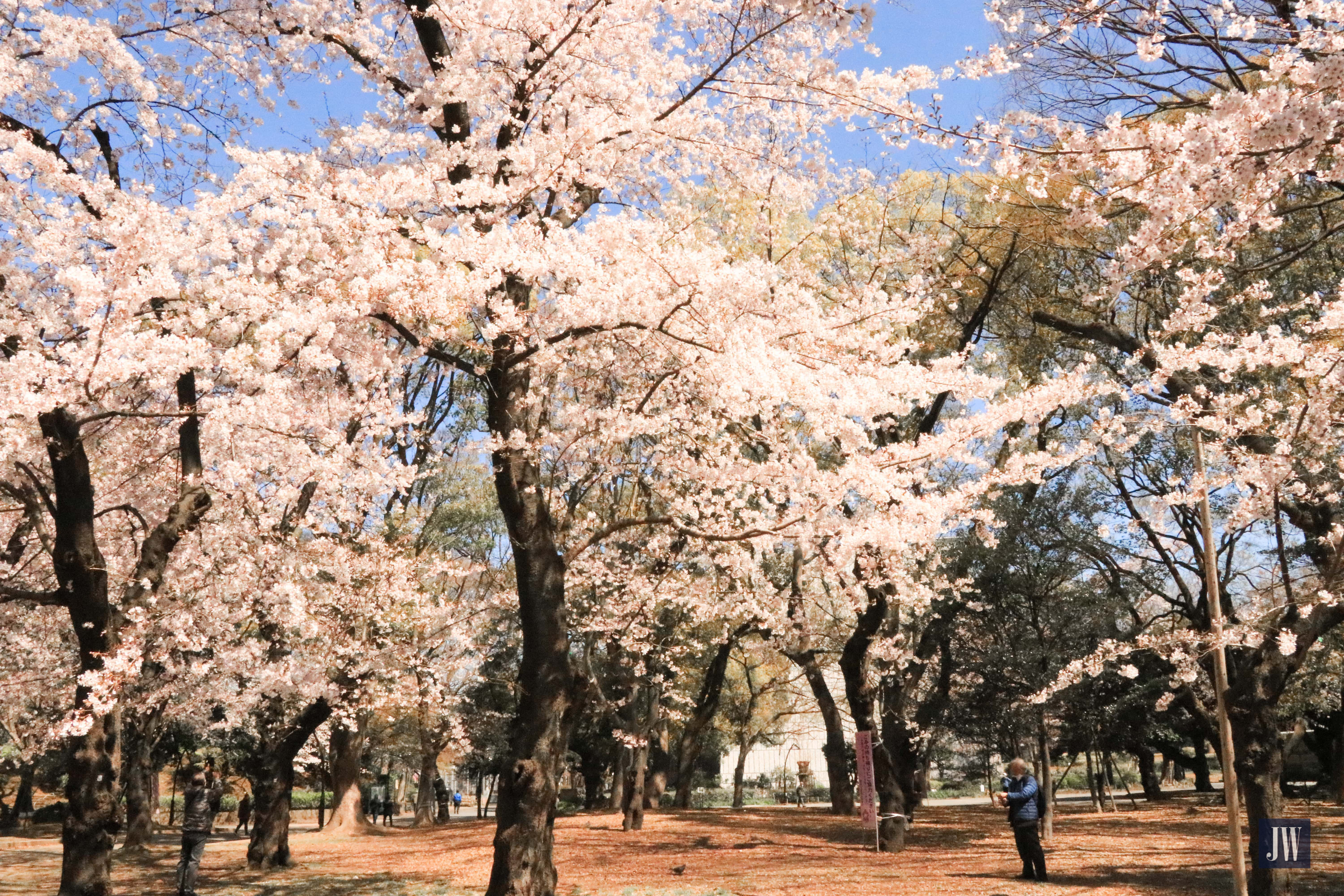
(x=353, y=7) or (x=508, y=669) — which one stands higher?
(x=353, y=7)

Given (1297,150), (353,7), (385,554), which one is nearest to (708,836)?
(385,554)

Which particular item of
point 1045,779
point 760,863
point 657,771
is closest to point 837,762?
point 657,771

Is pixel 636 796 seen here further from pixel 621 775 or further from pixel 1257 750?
pixel 1257 750

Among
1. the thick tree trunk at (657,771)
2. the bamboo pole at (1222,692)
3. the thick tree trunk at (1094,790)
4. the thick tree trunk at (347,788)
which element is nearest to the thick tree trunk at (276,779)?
the thick tree trunk at (347,788)

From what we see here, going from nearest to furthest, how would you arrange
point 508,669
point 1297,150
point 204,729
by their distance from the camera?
point 1297,150
point 204,729
point 508,669

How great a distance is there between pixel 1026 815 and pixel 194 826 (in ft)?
31.9

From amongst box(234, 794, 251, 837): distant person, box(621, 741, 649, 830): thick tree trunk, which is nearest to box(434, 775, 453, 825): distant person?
box(234, 794, 251, 837): distant person

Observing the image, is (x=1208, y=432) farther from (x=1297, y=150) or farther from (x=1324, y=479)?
(x=1297, y=150)

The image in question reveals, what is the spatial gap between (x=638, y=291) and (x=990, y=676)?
13.7 meters

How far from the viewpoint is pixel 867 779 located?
43.9 ft

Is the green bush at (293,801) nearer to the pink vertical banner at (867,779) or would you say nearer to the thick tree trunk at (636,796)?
the thick tree trunk at (636,796)

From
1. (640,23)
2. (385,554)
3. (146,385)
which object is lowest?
(385,554)

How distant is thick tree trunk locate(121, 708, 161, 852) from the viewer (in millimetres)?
17422

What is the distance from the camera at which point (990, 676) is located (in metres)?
17.8
